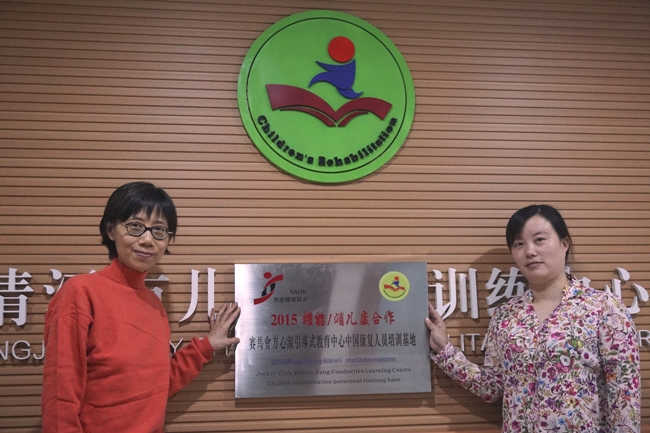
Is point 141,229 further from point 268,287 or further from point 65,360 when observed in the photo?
point 268,287

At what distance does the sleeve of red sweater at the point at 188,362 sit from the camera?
2527 mm

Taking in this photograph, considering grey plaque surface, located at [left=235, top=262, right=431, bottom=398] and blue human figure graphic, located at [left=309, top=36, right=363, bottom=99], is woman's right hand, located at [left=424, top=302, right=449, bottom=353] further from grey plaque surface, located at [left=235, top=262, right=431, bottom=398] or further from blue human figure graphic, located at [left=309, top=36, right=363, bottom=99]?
blue human figure graphic, located at [left=309, top=36, right=363, bottom=99]

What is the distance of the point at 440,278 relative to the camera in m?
2.88

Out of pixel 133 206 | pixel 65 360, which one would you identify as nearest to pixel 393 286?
pixel 133 206

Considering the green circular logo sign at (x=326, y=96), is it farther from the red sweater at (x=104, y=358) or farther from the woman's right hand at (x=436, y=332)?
the red sweater at (x=104, y=358)

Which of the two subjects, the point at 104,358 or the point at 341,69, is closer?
the point at 104,358

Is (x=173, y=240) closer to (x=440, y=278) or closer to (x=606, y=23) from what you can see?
(x=440, y=278)

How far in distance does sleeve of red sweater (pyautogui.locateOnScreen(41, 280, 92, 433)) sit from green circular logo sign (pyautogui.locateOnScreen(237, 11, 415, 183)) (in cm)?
114

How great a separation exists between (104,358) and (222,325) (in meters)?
0.62

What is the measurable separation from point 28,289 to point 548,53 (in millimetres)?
2898

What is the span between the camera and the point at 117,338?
219 centimetres

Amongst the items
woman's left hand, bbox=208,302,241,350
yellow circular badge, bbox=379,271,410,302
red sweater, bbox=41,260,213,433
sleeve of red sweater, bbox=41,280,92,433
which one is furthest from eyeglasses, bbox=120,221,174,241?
yellow circular badge, bbox=379,271,410,302

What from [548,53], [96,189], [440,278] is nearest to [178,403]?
[96,189]

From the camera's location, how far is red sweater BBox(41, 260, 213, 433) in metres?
2.03
